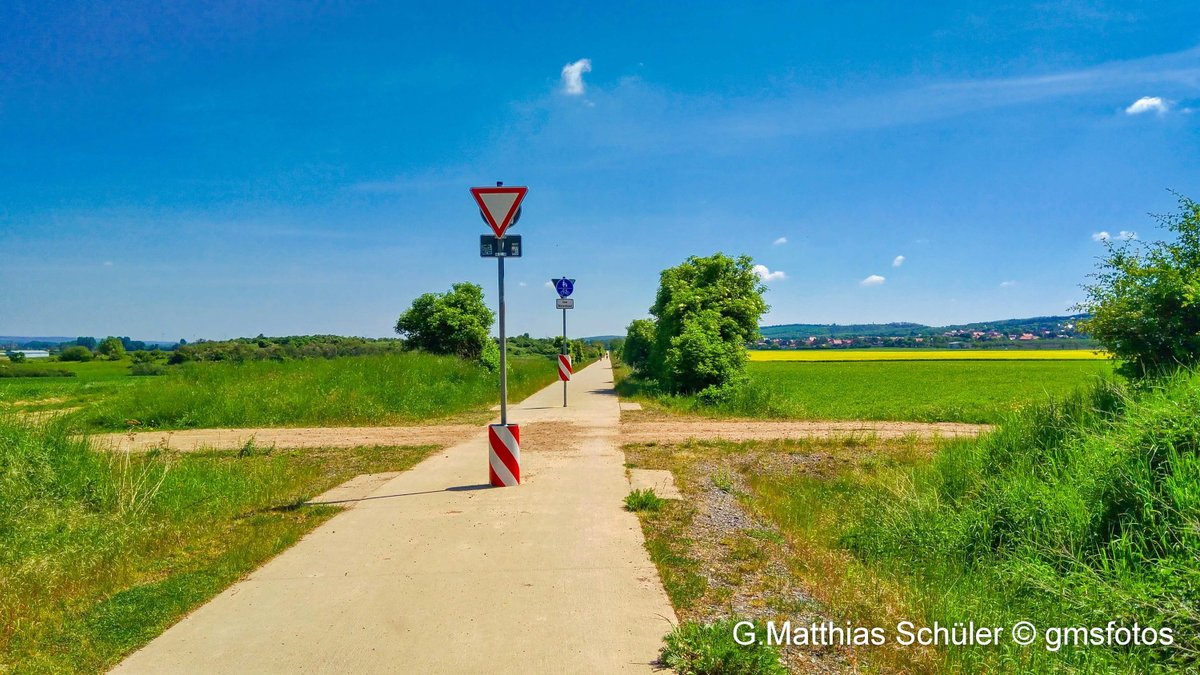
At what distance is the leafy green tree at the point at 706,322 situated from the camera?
66.7 ft

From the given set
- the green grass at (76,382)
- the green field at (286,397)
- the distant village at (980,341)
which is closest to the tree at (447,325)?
the green field at (286,397)

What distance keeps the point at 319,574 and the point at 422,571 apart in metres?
0.83

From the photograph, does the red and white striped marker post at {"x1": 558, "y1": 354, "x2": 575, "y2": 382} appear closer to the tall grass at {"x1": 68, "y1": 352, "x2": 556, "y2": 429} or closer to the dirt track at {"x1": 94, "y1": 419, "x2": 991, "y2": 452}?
the tall grass at {"x1": 68, "y1": 352, "x2": 556, "y2": 429}

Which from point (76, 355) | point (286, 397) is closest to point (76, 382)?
point (286, 397)

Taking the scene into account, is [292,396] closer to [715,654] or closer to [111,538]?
[111,538]

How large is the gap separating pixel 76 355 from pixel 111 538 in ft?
189

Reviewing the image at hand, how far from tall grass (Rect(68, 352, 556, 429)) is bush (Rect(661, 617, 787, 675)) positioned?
42.6 feet

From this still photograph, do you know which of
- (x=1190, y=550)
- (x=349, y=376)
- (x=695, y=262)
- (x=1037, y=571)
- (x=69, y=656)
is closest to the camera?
(x=69, y=656)

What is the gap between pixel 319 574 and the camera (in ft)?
15.8

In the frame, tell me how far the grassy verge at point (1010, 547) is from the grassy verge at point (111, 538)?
3.64 m

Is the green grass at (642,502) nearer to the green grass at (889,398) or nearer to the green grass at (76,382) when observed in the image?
the green grass at (889,398)

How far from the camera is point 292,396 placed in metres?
16.7

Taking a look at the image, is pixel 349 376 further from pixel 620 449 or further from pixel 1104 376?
pixel 1104 376

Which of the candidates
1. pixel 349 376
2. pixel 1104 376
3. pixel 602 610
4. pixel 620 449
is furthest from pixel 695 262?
pixel 602 610
